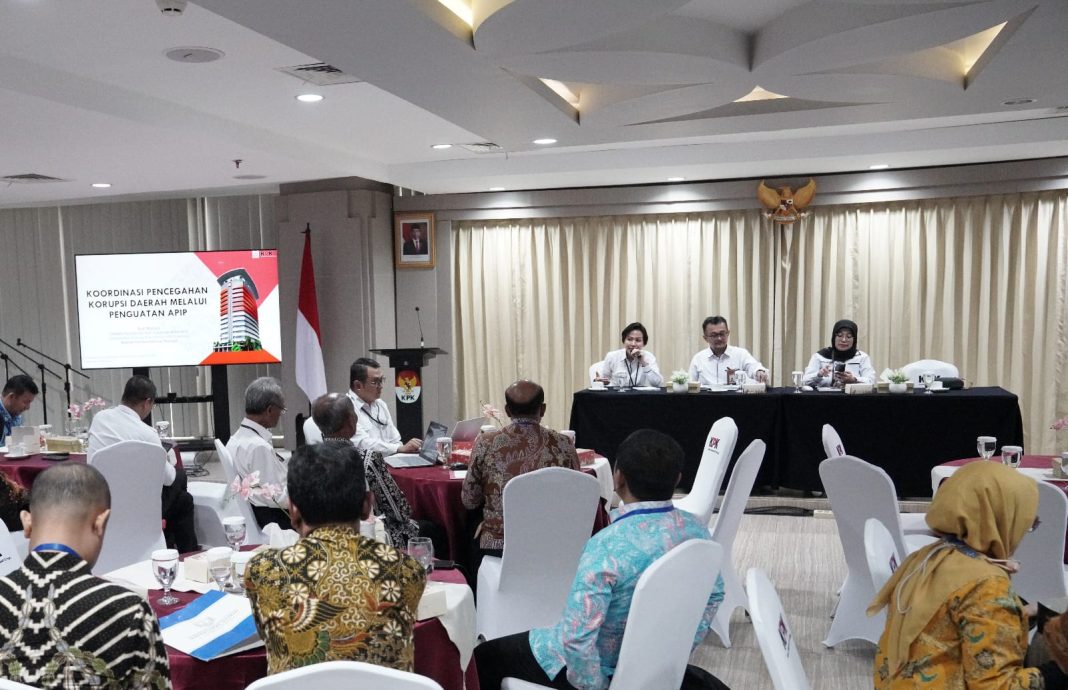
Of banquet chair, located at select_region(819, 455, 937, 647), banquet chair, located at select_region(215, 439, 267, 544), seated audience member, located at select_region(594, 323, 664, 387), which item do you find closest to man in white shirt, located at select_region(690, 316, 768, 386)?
seated audience member, located at select_region(594, 323, 664, 387)

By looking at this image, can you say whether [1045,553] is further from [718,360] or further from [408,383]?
[408,383]

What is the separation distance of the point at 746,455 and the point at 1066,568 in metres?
1.33

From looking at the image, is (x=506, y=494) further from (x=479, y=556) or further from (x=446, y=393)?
(x=446, y=393)

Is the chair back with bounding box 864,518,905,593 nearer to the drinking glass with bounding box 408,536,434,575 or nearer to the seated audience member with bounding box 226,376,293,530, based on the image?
the drinking glass with bounding box 408,536,434,575

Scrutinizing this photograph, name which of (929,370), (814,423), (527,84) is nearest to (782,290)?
(929,370)

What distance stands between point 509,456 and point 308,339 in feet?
16.2

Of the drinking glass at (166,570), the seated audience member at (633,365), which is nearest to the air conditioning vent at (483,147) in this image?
the seated audience member at (633,365)

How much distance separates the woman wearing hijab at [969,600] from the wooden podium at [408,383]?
5.57m

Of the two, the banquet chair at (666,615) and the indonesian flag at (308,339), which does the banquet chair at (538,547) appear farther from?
the indonesian flag at (308,339)

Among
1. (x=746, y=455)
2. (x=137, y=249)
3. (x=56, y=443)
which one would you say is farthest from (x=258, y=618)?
(x=137, y=249)

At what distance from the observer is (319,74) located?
4465 mm

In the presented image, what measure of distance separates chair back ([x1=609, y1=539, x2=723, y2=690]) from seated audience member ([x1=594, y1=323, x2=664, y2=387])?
472 cm

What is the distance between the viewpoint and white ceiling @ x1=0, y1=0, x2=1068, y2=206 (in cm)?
305

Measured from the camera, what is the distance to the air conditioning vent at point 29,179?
692 cm
